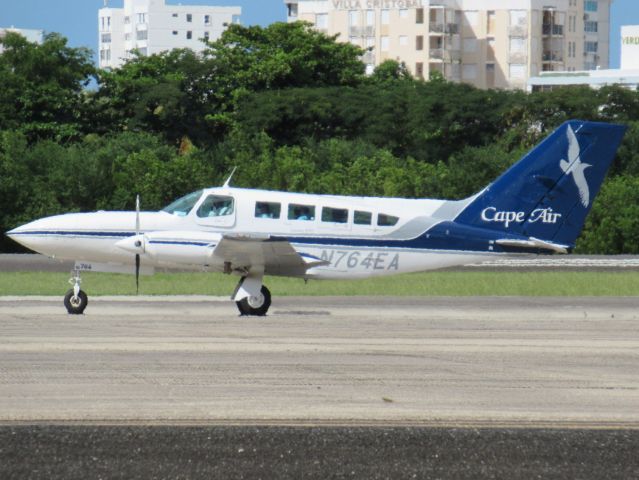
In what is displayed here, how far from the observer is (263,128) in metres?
75.7

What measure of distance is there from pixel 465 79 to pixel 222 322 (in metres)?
175

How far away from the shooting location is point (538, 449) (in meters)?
12.0

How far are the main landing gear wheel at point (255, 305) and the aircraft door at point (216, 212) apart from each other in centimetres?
127

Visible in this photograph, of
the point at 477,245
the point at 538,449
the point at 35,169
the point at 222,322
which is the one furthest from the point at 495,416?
the point at 35,169

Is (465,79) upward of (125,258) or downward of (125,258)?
upward

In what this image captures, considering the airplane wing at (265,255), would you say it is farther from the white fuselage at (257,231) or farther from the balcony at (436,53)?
the balcony at (436,53)

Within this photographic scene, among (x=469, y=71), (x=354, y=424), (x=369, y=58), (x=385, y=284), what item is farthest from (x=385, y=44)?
(x=354, y=424)

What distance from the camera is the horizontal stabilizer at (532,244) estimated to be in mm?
26109

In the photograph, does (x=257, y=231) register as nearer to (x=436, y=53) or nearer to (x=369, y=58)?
(x=436, y=53)

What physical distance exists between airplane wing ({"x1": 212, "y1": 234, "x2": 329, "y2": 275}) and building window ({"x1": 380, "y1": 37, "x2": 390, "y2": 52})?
6581 inches

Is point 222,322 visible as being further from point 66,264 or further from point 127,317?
point 66,264

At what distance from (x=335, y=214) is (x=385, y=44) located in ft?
552

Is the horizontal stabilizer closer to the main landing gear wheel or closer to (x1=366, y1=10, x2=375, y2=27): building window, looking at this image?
the main landing gear wheel

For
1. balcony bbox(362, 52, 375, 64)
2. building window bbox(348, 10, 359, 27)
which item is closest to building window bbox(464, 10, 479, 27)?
balcony bbox(362, 52, 375, 64)
